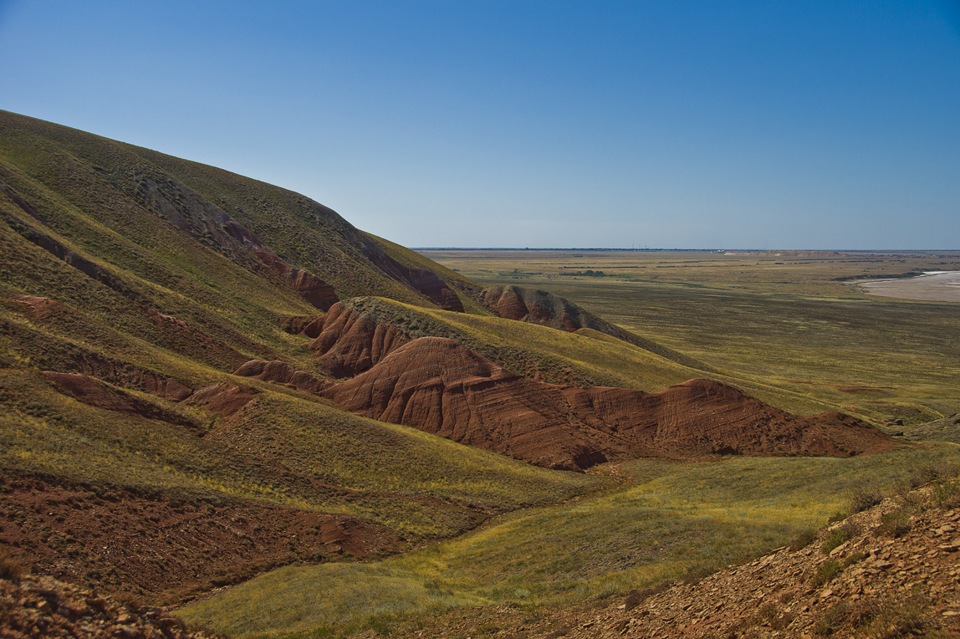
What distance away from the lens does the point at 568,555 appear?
2262 centimetres

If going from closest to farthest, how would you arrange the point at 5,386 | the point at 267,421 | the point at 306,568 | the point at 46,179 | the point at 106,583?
the point at 106,583, the point at 306,568, the point at 5,386, the point at 267,421, the point at 46,179

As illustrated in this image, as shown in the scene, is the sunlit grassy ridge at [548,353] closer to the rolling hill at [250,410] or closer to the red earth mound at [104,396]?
the rolling hill at [250,410]

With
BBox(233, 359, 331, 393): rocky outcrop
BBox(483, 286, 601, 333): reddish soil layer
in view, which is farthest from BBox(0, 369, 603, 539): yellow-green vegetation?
BBox(483, 286, 601, 333): reddish soil layer

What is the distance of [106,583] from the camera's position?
19203mm

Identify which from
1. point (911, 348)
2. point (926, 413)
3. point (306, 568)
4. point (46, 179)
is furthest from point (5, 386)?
point (911, 348)

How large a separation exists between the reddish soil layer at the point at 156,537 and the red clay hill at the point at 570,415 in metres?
13.7

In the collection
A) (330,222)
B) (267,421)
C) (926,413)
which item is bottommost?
(926,413)

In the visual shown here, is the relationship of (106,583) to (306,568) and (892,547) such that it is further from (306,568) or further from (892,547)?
(892,547)

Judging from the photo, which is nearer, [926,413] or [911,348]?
[926,413]

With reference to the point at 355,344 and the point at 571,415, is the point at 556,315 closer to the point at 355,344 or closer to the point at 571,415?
the point at 355,344

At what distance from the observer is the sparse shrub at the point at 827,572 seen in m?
11.4

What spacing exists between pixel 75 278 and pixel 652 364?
45719mm

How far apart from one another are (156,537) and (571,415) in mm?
25811

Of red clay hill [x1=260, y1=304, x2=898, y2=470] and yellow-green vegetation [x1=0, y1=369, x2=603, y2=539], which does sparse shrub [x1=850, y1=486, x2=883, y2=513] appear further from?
red clay hill [x1=260, y1=304, x2=898, y2=470]
